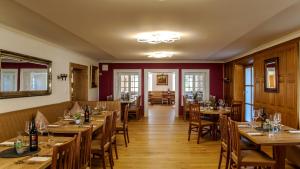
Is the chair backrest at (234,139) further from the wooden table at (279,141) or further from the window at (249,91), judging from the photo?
the window at (249,91)

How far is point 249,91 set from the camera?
7.89 meters

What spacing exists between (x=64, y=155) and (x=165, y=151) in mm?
3277

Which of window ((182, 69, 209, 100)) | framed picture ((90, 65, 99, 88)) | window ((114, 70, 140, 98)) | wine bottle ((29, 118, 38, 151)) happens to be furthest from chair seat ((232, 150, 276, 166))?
window ((114, 70, 140, 98))

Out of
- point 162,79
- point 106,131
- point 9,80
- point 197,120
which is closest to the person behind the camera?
point 106,131

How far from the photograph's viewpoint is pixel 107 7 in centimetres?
319

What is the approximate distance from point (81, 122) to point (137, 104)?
532 cm

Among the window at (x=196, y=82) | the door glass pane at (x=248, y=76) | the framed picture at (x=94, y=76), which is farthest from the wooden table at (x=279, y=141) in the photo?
the window at (x=196, y=82)

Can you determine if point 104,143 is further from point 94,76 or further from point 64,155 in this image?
point 94,76

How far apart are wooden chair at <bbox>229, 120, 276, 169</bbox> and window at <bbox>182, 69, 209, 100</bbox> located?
6981 mm

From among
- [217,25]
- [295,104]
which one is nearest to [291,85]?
[295,104]

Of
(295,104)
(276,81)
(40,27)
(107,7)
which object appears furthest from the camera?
(276,81)

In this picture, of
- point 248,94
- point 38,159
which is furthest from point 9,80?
point 248,94

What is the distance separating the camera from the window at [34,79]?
4.75 meters

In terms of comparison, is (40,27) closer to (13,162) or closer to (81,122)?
(81,122)
